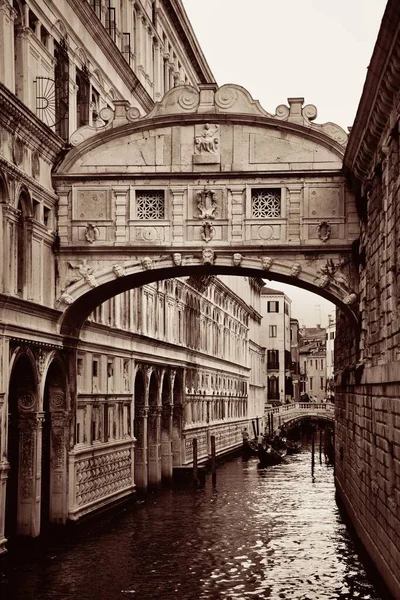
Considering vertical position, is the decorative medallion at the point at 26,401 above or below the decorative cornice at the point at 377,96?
below

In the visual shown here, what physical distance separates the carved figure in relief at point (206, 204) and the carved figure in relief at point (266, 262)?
1.28 m

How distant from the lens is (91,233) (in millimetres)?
22828

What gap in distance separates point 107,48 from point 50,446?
10.5 metres

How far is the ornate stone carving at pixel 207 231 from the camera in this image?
22.6m

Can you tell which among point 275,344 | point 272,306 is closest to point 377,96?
point 275,344

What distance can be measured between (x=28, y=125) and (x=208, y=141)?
12.1 feet

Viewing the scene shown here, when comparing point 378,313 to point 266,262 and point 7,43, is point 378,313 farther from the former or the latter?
point 7,43

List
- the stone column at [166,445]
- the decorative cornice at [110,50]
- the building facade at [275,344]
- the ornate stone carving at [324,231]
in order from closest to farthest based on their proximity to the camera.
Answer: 1. the ornate stone carving at [324,231]
2. the decorative cornice at [110,50]
3. the stone column at [166,445]
4. the building facade at [275,344]

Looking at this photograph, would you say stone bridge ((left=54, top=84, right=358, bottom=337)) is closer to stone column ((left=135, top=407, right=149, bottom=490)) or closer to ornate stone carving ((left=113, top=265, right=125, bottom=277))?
ornate stone carving ((left=113, top=265, right=125, bottom=277))

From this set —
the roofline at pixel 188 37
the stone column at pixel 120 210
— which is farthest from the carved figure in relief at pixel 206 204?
the roofline at pixel 188 37

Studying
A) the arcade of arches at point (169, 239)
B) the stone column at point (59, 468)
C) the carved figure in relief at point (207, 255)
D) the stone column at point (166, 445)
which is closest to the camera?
the arcade of arches at point (169, 239)

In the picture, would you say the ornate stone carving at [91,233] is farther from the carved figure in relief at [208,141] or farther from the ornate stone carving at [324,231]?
the ornate stone carving at [324,231]

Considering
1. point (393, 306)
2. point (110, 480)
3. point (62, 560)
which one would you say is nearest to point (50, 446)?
→ point (62, 560)

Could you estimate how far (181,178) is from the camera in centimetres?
2267
